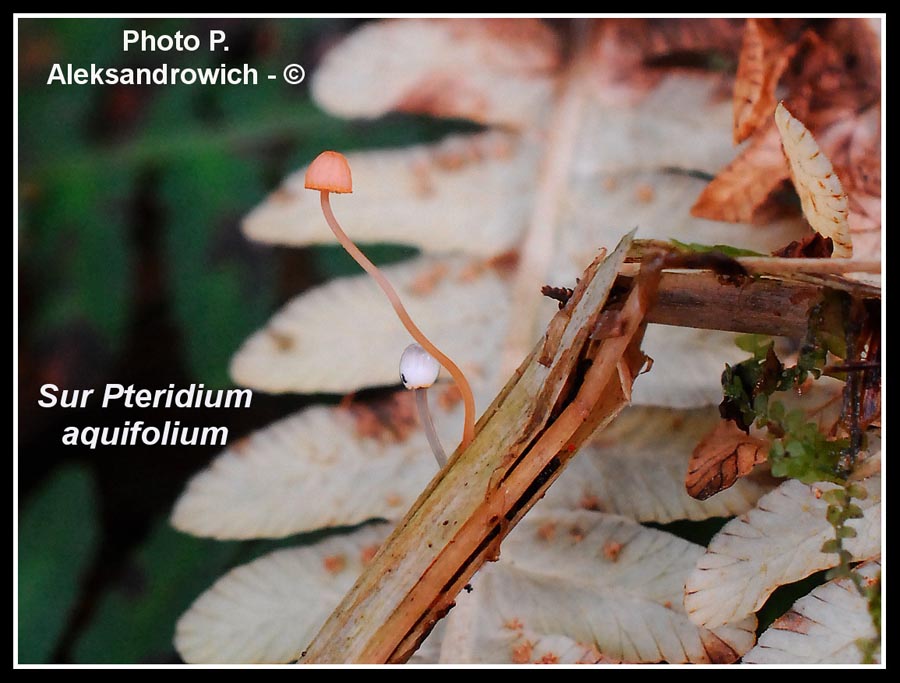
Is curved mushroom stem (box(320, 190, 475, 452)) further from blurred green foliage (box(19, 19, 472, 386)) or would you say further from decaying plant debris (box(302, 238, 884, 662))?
blurred green foliage (box(19, 19, 472, 386))

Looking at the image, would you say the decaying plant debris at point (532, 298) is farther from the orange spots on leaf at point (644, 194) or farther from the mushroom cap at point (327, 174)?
the mushroom cap at point (327, 174)

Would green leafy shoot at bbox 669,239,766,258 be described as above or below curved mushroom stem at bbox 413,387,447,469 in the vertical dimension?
above

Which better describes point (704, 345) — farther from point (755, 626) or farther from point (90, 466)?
point (90, 466)

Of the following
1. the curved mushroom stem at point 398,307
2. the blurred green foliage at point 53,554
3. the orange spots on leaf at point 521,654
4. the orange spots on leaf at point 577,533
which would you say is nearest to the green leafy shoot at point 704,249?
the curved mushroom stem at point 398,307

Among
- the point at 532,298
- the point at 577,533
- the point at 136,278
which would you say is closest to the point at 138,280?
the point at 136,278


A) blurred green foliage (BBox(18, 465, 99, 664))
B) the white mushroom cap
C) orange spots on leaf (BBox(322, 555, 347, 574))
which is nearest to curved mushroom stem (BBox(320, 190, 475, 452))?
the white mushroom cap
